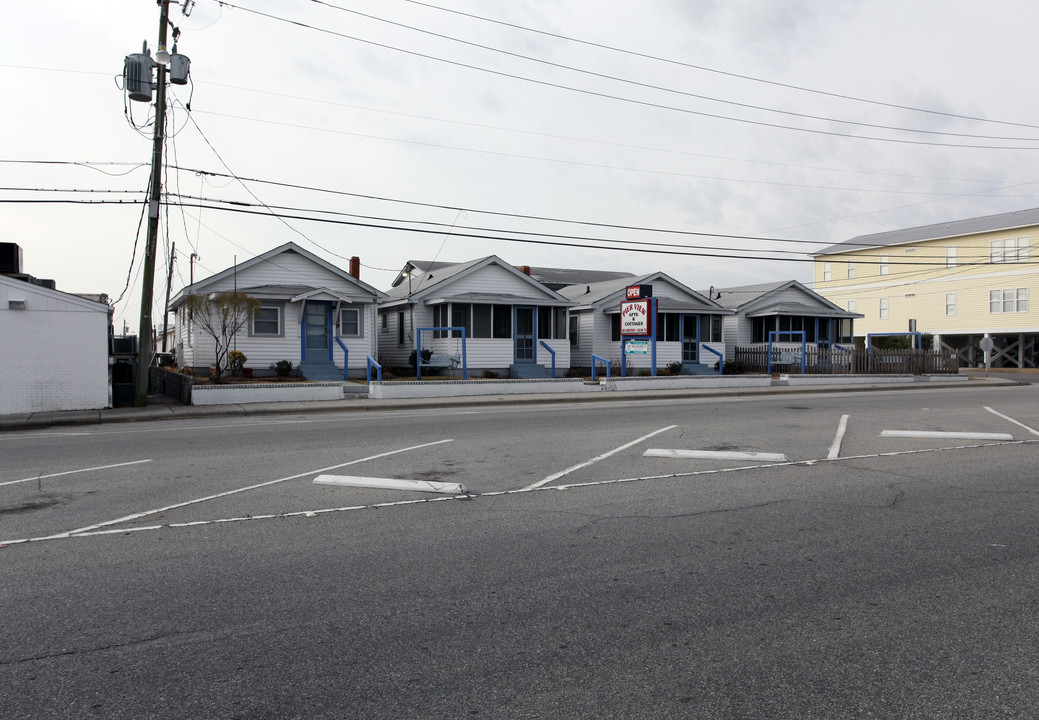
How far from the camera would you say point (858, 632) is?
4359mm

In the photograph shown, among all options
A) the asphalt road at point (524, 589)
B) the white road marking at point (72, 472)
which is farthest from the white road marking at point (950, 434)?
the white road marking at point (72, 472)

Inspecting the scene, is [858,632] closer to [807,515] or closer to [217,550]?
[807,515]

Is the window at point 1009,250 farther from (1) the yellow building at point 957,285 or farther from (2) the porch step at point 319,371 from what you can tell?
(2) the porch step at point 319,371

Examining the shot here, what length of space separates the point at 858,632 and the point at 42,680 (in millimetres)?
4337

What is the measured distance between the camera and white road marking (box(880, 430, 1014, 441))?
1294 cm

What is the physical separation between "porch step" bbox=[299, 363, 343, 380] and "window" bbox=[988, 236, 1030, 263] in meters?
43.6

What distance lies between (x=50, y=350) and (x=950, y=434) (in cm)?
2019

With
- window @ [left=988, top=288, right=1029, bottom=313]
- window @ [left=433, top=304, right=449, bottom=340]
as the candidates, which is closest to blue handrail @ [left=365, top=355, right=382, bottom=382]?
window @ [left=433, top=304, right=449, bottom=340]

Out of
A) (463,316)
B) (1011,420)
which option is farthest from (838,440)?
(463,316)

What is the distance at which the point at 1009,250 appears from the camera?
4869 centimetres

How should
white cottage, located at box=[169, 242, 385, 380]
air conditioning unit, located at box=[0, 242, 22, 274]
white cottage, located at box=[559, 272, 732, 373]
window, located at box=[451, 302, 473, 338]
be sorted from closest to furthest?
air conditioning unit, located at box=[0, 242, 22, 274], white cottage, located at box=[169, 242, 385, 380], window, located at box=[451, 302, 473, 338], white cottage, located at box=[559, 272, 732, 373]

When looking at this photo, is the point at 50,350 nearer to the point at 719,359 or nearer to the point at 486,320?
the point at 486,320

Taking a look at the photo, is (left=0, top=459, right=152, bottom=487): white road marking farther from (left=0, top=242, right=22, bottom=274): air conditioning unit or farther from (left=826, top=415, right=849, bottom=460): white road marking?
(left=0, top=242, right=22, bottom=274): air conditioning unit

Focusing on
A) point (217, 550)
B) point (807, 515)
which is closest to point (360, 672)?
point (217, 550)
